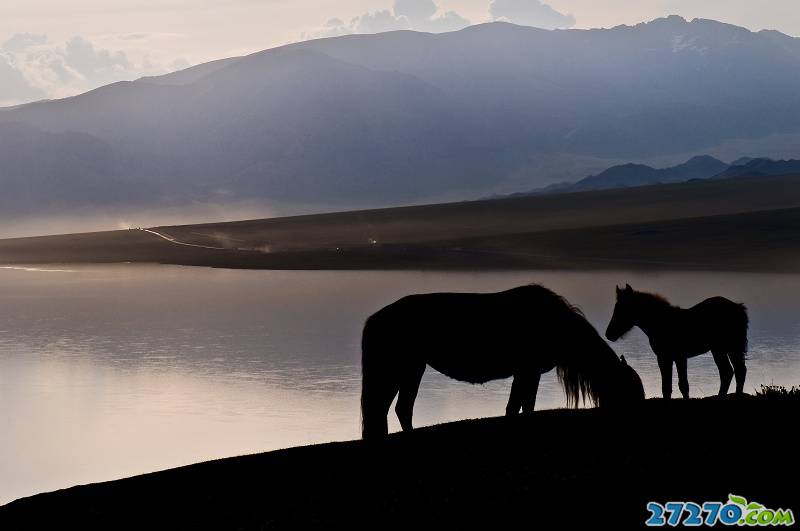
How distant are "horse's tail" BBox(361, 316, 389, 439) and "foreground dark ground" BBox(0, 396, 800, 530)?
0.39 meters

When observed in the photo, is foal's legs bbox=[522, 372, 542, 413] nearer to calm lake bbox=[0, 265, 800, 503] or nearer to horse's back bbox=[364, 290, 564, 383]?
horse's back bbox=[364, 290, 564, 383]

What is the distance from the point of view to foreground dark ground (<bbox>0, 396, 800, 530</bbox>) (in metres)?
8.80

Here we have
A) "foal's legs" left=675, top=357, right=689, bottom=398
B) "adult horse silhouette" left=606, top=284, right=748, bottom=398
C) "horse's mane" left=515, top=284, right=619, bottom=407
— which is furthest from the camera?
"adult horse silhouette" left=606, top=284, right=748, bottom=398

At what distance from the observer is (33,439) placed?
69.1 feet

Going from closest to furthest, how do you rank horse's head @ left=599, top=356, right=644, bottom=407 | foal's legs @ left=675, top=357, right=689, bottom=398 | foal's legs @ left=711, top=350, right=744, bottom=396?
horse's head @ left=599, top=356, right=644, bottom=407 < foal's legs @ left=675, top=357, right=689, bottom=398 < foal's legs @ left=711, top=350, right=744, bottom=396

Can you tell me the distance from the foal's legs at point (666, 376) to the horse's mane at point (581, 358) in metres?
2.82

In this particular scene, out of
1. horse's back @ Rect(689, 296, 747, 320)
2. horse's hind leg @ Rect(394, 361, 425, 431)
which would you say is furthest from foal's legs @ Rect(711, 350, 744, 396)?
horse's hind leg @ Rect(394, 361, 425, 431)

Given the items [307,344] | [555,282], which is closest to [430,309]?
[307,344]

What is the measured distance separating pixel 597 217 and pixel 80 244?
53.0m

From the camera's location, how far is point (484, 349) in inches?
517

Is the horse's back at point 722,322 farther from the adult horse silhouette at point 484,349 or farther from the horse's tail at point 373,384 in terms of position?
the horse's tail at point 373,384

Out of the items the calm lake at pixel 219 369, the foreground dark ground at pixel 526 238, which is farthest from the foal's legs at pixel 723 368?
the foreground dark ground at pixel 526 238

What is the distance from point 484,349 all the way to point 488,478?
3.30 metres

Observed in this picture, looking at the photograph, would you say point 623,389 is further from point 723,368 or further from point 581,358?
point 723,368
